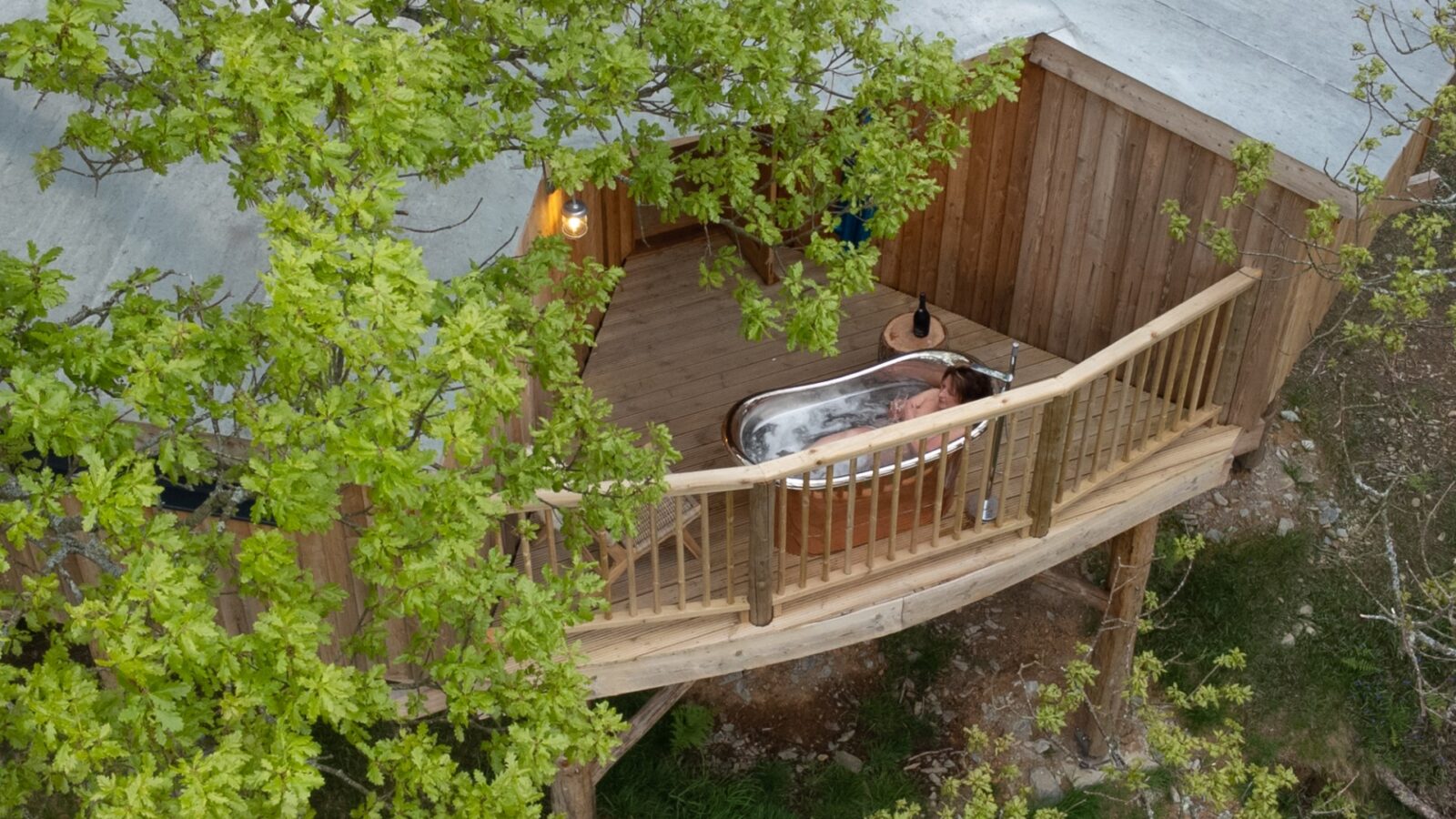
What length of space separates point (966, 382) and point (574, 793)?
3.53 meters

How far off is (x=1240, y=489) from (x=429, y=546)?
374 inches

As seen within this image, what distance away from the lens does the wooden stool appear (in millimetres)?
9586

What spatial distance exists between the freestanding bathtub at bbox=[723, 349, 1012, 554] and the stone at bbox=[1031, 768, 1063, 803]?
3750 mm

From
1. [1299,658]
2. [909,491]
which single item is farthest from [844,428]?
[1299,658]

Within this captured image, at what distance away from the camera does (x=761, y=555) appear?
750 centimetres

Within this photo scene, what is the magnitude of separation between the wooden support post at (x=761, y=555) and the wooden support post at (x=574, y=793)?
2082mm

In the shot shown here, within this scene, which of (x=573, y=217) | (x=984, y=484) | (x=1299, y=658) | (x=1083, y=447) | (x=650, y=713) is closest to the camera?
(x=984, y=484)

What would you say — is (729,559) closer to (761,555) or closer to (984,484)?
(761,555)

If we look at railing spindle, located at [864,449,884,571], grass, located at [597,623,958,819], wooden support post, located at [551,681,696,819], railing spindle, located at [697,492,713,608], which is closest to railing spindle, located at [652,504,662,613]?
railing spindle, located at [697,492,713,608]

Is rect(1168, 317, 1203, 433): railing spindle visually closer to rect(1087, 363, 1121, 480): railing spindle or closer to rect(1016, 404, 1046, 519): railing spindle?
rect(1087, 363, 1121, 480): railing spindle

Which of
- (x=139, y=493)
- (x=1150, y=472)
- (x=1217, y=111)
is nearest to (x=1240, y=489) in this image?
(x=1150, y=472)

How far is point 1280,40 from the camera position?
29.2 feet

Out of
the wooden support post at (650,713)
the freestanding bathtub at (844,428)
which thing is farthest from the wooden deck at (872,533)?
the wooden support post at (650,713)

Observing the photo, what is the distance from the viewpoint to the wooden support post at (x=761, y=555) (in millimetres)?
7223
